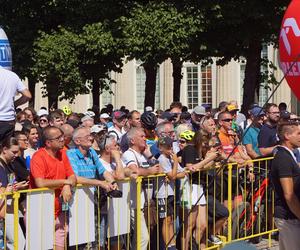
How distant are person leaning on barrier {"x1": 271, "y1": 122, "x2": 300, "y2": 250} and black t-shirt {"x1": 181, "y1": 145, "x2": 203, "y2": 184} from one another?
62.2 inches

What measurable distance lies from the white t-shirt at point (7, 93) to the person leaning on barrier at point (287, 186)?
110 inches

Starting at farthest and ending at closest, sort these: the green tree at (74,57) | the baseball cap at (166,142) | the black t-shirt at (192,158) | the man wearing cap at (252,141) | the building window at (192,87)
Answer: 1. the building window at (192,87)
2. the green tree at (74,57)
3. the man wearing cap at (252,141)
4. the black t-shirt at (192,158)
5. the baseball cap at (166,142)

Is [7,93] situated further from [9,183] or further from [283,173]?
[283,173]

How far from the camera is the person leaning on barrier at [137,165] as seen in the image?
8180 millimetres

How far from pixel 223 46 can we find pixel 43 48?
5288mm

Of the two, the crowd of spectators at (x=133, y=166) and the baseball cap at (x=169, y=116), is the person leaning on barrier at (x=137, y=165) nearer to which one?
the crowd of spectators at (x=133, y=166)

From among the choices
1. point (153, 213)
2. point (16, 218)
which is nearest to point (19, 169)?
point (16, 218)

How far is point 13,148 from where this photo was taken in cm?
730

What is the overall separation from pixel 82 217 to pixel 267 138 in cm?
427

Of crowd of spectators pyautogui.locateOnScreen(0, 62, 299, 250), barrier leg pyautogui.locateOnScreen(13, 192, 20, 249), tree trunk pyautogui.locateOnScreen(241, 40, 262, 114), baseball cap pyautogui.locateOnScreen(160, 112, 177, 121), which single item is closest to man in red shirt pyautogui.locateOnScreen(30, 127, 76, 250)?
crowd of spectators pyautogui.locateOnScreen(0, 62, 299, 250)

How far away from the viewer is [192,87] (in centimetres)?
3816

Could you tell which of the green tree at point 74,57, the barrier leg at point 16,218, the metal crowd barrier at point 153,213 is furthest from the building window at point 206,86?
the barrier leg at point 16,218

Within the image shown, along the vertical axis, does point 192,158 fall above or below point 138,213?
above

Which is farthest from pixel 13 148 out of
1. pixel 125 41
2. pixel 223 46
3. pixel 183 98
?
pixel 183 98
